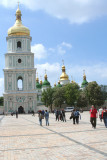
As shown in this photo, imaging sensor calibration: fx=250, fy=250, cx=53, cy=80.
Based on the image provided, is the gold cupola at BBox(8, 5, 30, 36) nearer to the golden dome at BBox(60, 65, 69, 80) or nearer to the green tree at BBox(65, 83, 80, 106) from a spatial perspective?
the green tree at BBox(65, 83, 80, 106)

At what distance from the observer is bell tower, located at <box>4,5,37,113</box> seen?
215 feet

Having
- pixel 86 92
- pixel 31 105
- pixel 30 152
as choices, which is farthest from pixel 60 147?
pixel 86 92

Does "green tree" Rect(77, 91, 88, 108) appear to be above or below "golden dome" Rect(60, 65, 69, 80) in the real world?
below

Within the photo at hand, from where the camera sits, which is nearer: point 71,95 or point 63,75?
point 71,95

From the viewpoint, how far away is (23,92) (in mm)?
65875

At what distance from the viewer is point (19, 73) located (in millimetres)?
66875

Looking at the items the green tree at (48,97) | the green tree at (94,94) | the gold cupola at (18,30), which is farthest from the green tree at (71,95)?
the gold cupola at (18,30)

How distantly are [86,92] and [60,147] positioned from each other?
63.3 m

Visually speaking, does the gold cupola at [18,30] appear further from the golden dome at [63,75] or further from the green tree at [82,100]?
the golden dome at [63,75]

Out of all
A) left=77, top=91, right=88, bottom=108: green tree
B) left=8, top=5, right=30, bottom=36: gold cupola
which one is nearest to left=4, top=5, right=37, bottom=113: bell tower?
left=8, top=5, right=30, bottom=36: gold cupola

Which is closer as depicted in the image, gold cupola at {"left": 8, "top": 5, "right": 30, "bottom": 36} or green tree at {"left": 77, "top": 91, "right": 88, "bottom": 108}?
gold cupola at {"left": 8, "top": 5, "right": 30, "bottom": 36}

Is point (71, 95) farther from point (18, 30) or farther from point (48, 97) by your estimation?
point (18, 30)

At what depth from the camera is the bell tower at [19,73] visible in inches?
2576

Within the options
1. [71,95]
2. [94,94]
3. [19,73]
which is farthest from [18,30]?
[94,94]
